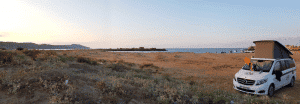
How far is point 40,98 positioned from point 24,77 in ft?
6.00

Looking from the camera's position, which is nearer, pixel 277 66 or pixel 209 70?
pixel 277 66

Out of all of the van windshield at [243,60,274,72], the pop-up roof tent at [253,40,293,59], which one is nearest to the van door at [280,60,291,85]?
the pop-up roof tent at [253,40,293,59]

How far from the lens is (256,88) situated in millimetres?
7082

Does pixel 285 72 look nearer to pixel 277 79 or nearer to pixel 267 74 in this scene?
pixel 277 79

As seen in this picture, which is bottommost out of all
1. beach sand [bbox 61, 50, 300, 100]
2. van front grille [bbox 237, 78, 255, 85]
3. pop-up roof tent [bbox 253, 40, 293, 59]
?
beach sand [bbox 61, 50, 300, 100]

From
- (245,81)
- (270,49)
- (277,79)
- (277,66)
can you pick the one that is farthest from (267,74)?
(270,49)

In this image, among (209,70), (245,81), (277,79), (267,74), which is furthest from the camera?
(209,70)

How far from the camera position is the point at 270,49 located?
931cm

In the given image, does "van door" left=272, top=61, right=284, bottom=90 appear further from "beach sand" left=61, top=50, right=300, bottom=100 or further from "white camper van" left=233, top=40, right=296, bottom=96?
"beach sand" left=61, top=50, right=300, bottom=100

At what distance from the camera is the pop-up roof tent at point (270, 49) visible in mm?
9211

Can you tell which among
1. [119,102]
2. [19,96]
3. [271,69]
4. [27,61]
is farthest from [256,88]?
[27,61]

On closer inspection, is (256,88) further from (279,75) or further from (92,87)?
(92,87)

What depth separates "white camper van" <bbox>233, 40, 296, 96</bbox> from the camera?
7.16 m

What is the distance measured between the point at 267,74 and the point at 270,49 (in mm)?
2876
